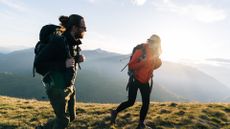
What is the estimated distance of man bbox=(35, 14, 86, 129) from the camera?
23.9ft

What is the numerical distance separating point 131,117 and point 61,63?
25.1 ft

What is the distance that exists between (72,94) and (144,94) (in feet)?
12.7

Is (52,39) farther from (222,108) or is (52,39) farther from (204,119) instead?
(222,108)

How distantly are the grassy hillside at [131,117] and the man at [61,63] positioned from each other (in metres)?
5.63

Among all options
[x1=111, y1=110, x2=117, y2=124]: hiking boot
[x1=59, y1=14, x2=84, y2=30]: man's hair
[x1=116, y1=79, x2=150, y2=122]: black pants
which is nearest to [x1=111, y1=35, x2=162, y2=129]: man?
[x1=116, y1=79, x2=150, y2=122]: black pants

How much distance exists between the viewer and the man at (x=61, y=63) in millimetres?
7273

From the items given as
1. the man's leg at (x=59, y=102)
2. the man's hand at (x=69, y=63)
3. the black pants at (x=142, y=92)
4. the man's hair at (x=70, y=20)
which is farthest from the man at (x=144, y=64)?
the man's leg at (x=59, y=102)

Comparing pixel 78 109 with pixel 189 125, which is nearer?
pixel 189 125

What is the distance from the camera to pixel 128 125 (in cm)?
1326

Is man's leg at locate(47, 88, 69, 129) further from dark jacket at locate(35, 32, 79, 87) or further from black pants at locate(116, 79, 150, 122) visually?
black pants at locate(116, 79, 150, 122)

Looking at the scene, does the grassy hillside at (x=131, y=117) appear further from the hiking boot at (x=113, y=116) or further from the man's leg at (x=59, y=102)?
the man's leg at (x=59, y=102)

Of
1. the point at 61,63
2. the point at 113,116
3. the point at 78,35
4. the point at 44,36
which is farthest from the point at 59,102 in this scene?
the point at 113,116

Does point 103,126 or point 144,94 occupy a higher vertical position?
point 144,94

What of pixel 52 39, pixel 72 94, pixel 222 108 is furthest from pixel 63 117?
pixel 222 108
